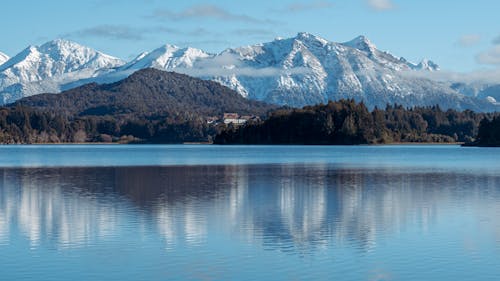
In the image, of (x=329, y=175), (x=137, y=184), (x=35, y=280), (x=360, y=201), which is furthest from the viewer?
(x=329, y=175)

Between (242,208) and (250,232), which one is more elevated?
(242,208)

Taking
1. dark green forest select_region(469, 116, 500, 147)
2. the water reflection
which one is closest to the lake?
the water reflection

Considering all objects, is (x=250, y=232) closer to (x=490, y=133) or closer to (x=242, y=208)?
(x=242, y=208)

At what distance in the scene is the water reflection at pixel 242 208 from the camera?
29.7m

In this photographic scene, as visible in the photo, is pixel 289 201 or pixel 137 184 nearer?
pixel 289 201

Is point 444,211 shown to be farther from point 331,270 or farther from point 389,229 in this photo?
point 331,270

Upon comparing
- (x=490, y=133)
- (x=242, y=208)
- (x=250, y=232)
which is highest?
(x=490, y=133)

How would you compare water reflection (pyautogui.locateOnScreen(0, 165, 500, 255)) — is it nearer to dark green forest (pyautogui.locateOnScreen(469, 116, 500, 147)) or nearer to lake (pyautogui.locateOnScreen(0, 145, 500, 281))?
lake (pyautogui.locateOnScreen(0, 145, 500, 281))

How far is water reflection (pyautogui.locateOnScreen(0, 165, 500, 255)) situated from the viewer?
29.7m

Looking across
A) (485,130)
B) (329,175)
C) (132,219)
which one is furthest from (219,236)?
(485,130)

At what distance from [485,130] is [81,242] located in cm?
17131

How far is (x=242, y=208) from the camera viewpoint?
38781 millimetres

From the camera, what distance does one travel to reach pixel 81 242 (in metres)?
28.0

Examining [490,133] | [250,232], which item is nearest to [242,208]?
[250,232]
